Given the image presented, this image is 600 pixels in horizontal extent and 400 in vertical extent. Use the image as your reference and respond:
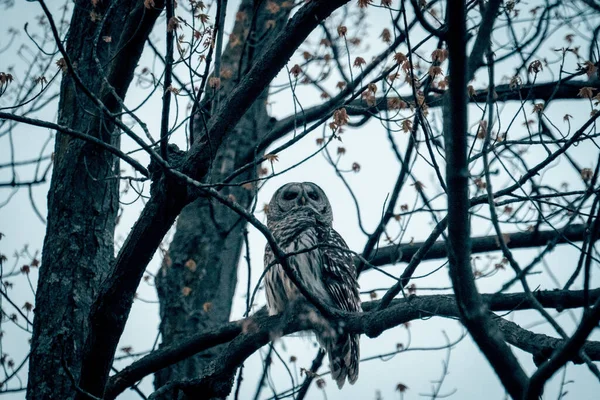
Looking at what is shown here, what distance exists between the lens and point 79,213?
4.69 meters

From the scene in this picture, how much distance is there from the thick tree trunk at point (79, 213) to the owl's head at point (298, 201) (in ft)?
8.63

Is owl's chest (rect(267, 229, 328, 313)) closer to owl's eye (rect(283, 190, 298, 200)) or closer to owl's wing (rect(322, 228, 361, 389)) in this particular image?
owl's wing (rect(322, 228, 361, 389))

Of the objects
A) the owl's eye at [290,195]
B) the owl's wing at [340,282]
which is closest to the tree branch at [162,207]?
the owl's wing at [340,282]

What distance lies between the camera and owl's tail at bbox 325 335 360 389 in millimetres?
5520

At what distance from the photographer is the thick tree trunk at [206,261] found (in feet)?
20.6

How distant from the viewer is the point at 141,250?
145 inches

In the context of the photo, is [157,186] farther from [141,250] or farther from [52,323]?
[52,323]

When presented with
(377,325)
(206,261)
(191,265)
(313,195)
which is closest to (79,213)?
(191,265)

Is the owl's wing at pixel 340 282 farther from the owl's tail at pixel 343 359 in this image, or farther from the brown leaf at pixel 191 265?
the brown leaf at pixel 191 265

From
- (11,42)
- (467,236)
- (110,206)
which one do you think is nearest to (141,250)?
(110,206)

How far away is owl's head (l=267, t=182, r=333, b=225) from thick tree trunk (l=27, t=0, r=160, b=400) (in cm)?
263

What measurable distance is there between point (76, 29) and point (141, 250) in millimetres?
2347

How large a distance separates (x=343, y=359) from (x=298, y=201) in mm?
2264

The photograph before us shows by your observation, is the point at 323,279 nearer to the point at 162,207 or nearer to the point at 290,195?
the point at 290,195
